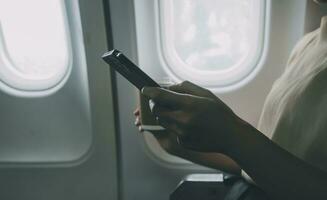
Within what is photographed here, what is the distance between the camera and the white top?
70 centimetres

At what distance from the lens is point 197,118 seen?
25.4 inches

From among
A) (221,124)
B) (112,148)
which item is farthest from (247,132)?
(112,148)

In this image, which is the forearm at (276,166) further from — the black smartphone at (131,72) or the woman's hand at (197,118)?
the black smartphone at (131,72)

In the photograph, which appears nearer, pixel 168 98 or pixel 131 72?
pixel 168 98

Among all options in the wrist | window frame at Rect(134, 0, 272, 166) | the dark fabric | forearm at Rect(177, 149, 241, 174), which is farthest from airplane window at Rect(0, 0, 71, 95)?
the wrist

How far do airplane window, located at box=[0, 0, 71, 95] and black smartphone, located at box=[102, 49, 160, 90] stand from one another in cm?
78

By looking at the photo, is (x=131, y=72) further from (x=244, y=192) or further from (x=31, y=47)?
(x=31, y=47)

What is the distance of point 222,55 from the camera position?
1.46 meters

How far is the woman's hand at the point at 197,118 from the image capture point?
0.65m

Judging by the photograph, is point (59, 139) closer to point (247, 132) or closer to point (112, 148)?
point (112, 148)

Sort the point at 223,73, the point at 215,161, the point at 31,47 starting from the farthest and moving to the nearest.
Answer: the point at 31,47 → the point at 223,73 → the point at 215,161

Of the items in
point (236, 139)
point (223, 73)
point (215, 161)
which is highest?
point (236, 139)

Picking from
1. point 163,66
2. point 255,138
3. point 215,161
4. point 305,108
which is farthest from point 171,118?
point 163,66

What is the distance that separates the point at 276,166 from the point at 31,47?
3.96 ft
